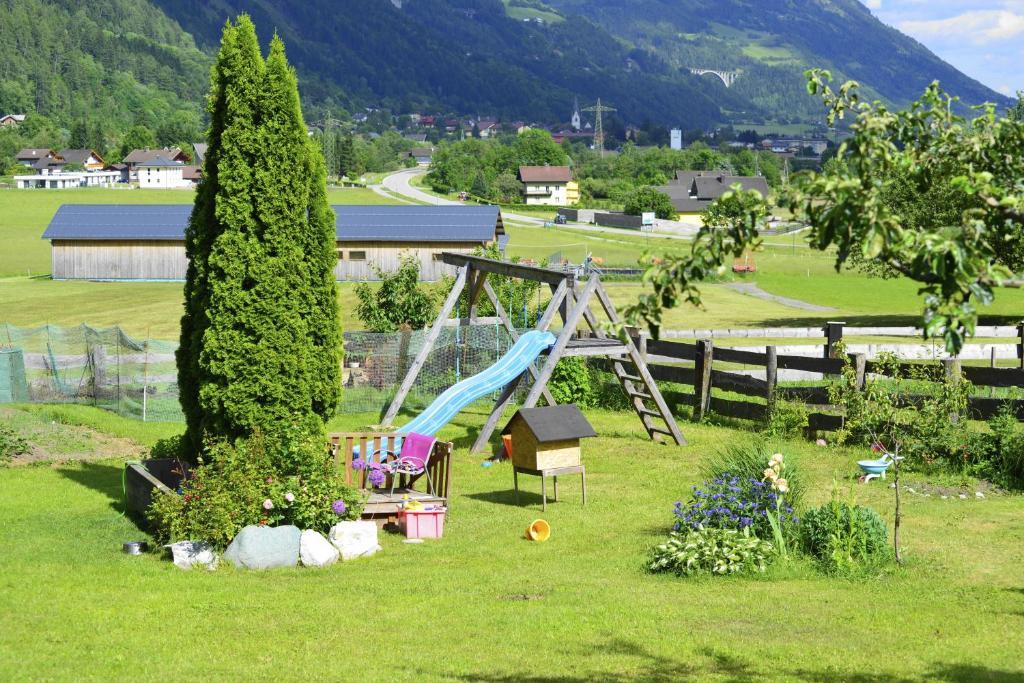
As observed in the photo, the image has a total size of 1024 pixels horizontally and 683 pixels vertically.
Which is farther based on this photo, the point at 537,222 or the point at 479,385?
the point at 537,222

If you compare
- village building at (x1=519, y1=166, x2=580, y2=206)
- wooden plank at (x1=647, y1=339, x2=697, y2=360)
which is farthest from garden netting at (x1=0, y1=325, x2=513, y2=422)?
village building at (x1=519, y1=166, x2=580, y2=206)

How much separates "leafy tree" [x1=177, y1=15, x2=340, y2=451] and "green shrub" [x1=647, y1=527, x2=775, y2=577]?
4.73 metres

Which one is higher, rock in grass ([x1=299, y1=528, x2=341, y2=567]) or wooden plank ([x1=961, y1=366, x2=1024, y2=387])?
wooden plank ([x1=961, y1=366, x2=1024, y2=387])

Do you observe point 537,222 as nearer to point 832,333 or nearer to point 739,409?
point 832,333

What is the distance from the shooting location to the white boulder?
12.5 metres

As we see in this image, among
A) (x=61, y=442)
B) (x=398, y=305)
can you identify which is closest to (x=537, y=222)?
(x=398, y=305)

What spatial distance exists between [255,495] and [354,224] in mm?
50589

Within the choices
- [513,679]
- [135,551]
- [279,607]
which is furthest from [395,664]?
[135,551]

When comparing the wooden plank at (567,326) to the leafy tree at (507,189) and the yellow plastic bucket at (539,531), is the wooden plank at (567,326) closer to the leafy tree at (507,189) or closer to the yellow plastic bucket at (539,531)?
the yellow plastic bucket at (539,531)

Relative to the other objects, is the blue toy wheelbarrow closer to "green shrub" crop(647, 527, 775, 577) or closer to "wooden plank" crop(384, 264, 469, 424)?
"green shrub" crop(647, 527, 775, 577)

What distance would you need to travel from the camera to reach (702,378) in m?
21.8

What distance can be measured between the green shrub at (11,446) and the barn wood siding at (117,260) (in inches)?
1752

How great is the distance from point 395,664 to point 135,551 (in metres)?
4.79

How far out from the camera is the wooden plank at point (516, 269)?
65.5 ft
